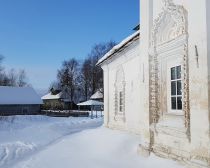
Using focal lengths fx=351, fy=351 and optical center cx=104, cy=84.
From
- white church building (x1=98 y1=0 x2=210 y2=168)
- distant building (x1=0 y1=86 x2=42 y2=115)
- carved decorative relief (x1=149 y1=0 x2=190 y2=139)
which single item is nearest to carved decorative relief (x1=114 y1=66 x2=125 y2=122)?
white church building (x1=98 y1=0 x2=210 y2=168)

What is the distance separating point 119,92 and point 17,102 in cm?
3351

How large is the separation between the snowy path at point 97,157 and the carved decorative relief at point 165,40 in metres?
1.16

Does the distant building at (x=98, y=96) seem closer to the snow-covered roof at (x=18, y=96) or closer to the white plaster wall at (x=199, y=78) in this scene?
the snow-covered roof at (x=18, y=96)

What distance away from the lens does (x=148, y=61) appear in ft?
30.4

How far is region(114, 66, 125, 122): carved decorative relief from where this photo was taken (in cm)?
1498

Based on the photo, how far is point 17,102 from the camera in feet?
154

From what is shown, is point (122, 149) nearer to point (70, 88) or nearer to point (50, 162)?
point (50, 162)

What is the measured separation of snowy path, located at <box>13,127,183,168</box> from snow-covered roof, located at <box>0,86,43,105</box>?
35439 millimetres

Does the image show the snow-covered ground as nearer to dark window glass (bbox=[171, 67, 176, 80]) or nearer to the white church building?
the white church building

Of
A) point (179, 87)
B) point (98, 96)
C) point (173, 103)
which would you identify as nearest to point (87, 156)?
point (173, 103)

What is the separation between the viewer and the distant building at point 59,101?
220 feet

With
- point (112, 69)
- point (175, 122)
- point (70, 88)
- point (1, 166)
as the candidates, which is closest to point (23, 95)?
point (70, 88)

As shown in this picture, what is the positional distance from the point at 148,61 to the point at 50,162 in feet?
12.7

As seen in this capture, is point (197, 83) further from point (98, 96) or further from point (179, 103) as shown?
point (98, 96)
